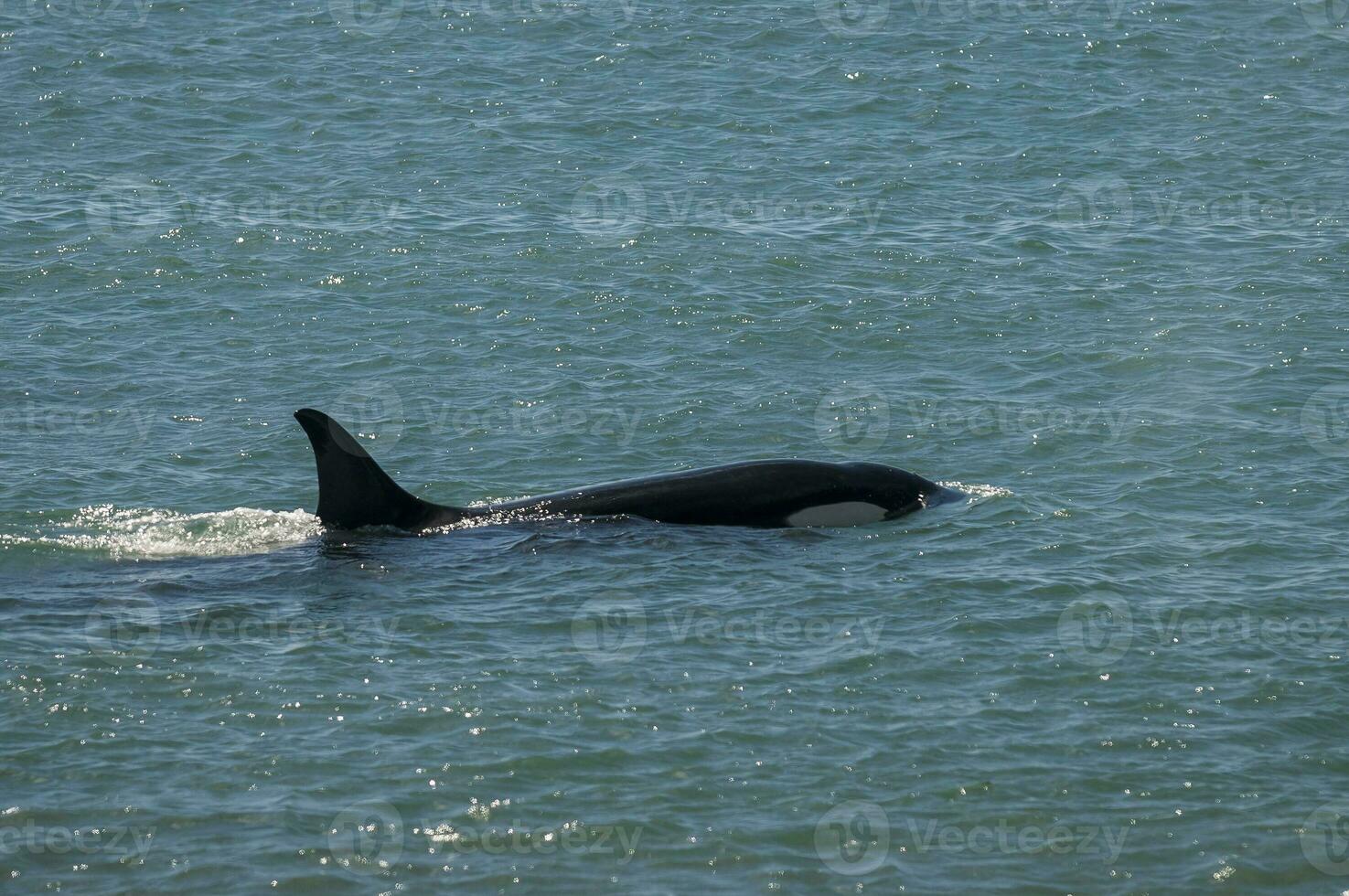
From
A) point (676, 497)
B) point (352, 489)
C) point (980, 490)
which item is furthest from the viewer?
point (980, 490)

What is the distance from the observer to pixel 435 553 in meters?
15.8

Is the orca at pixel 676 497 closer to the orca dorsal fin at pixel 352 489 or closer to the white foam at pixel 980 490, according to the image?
the orca dorsal fin at pixel 352 489

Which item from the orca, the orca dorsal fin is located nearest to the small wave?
the orca dorsal fin

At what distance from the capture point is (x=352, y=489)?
16047 millimetres

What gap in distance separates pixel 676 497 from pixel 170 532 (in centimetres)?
523

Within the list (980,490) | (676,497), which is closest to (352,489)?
(676,497)

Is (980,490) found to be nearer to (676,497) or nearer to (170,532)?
(676,497)

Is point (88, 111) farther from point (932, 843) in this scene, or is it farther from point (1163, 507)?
point (932, 843)

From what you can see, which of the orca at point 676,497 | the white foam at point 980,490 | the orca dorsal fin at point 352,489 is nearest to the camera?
the orca dorsal fin at point 352,489

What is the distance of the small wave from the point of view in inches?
634

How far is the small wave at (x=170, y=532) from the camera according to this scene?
16.1 metres

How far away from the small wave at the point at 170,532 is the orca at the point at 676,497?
2.48ft

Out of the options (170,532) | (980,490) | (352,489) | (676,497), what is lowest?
(980,490)

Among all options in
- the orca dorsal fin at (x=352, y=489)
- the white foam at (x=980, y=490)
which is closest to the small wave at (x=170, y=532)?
the orca dorsal fin at (x=352, y=489)
